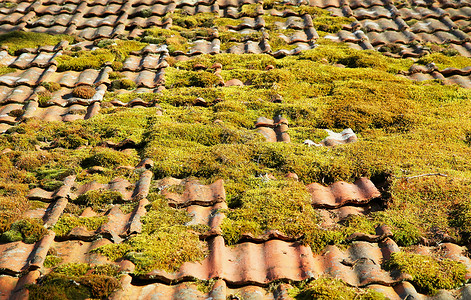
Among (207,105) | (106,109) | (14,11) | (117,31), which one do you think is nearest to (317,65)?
(207,105)

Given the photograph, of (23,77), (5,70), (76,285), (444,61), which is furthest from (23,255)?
(444,61)

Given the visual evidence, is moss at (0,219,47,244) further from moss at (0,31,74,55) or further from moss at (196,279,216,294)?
moss at (0,31,74,55)

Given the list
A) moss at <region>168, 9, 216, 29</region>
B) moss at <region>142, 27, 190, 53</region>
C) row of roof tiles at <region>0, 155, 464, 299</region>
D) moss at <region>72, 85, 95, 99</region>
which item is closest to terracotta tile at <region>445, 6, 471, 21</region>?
moss at <region>168, 9, 216, 29</region>

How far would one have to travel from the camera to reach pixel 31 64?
18.3 feet

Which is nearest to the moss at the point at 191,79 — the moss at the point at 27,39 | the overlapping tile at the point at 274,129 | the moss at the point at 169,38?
the moss at the point at 169,38

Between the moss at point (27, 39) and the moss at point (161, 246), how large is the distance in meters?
4.48

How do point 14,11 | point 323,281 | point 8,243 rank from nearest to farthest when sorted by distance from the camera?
point 323,281
point 8,243
point 14,11

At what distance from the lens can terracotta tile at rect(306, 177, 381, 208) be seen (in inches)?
123

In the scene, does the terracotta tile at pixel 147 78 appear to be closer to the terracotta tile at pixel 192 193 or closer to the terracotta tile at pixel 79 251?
the terracotta tile at pixel 192 193

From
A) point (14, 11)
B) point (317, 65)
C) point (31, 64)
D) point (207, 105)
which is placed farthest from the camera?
point (14, 11)

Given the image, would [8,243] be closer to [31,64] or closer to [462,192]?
[462,192]

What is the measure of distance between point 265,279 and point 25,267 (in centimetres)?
144

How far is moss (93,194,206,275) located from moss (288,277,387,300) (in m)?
0.66

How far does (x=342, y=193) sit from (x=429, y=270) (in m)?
0.90
